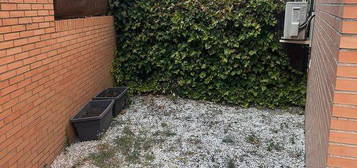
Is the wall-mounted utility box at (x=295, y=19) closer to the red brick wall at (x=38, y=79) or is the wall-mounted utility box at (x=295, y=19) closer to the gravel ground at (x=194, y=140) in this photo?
the gravel ground at (x=194, y=140)

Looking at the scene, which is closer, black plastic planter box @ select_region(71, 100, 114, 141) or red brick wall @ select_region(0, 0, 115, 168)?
red brick wall @ select_region(0, 0, 115, 168)

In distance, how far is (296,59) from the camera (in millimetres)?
5715

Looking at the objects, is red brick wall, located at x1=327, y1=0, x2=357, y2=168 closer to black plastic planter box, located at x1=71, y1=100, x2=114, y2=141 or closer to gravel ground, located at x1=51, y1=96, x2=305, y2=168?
gravel ground, located at x1=51, y1=96, x2=305, y2=168

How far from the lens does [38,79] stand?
3.39 meters

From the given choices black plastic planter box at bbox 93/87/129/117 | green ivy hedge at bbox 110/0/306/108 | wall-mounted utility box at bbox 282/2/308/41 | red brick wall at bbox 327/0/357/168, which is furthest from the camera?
green ivy hedge at bbox 110/0/306/108

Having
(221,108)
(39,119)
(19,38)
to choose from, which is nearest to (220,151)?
(221,108)

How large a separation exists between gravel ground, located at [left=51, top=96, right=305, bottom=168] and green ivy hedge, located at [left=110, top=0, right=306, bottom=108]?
360 mm

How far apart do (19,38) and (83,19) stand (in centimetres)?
182

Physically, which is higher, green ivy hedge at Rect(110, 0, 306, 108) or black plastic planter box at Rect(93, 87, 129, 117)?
green ivy hedge at Rect(110, 0, 306, 108)

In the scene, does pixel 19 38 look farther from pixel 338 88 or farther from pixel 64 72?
pixel 338 88

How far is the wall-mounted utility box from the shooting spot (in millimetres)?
4957

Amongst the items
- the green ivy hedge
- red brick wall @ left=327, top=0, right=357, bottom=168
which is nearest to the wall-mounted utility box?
the green ivy hedge

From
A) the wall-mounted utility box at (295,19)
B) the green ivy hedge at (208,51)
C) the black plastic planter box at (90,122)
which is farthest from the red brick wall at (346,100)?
the green ivy hedge at (208,51)

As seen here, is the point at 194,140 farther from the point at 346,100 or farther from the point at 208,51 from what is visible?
the point at 346,100
